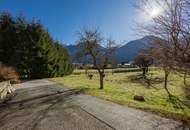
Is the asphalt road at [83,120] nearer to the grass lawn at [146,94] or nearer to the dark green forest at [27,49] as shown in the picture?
the grass lawn at [146,94]

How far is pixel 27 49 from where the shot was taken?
103ft

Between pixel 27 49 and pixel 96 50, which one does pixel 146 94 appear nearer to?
pixel 96 50

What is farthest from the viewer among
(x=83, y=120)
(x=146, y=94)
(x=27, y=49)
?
(x=27, y=49)

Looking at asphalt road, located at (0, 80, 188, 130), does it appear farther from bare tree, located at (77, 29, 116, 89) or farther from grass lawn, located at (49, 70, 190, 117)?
bare tree, located at (77, 29, 116, 89)

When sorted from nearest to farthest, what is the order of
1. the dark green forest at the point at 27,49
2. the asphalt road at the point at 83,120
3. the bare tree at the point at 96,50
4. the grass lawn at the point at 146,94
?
the asphalt road at the point at 83,120, the grass lawn at the point at 146,94, the bare tree at the point at 96,50, the dark green forest at the point at 27,49

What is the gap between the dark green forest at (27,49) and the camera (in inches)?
1232

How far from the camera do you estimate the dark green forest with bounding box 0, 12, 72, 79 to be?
31.3 m

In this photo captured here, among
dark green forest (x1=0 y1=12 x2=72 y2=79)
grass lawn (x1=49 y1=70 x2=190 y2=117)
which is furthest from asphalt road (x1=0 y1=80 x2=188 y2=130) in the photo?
dark green forest (x1=0 y1=12 x2=72 y2=79)

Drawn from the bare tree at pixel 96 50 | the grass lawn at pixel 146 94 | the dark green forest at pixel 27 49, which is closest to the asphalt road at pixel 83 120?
the grass lawn at pixel 146 94

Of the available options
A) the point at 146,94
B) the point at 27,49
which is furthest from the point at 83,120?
the point at 27,49

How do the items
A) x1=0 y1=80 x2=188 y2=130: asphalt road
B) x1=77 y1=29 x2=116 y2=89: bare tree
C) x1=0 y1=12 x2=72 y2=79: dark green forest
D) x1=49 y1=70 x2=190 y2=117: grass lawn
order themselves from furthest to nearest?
x1=0 y1=12 x2=72 y2=79: dark green forest → x1=77 y1=29 x2=116 y2=89: bare tree → x1=49 y1=70 x2=190 y2=117: grass lawn → x1=0 y1=80 x2=188 y2=130: asphalt road

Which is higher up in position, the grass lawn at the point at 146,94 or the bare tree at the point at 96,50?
the bare tree at the point at 96,50

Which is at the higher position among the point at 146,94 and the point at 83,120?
the point at 83,120

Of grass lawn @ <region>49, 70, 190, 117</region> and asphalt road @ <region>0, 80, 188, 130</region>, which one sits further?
grass lawn @ <region>49, 70, 190, 117</region>
